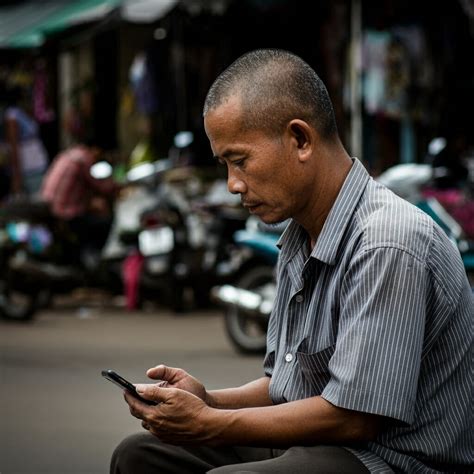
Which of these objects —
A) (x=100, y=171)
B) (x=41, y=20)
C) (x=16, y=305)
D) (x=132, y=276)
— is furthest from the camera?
(x=41, y=20)

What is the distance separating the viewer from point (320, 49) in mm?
13352

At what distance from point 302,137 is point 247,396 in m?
0.71

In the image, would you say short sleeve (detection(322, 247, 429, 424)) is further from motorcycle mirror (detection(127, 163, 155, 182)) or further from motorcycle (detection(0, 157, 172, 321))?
motorcycle mirror (detection(127, 163, 155, 182))

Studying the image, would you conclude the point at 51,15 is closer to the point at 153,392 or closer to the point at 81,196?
the point at 81,196

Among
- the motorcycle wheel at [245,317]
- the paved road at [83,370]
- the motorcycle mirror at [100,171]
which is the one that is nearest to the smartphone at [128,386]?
the paved road at [83,370]

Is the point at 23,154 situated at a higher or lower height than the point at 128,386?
lower

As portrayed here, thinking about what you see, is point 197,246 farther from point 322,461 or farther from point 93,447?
point 322,461

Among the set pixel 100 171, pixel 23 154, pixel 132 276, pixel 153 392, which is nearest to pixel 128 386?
pixel 153 392

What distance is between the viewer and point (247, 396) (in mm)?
3232

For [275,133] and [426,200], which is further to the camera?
[426,200]

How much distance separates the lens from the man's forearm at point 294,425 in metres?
2.72

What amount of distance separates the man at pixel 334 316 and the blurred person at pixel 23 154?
40.3 ft

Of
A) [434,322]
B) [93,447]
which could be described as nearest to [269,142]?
[434,322]

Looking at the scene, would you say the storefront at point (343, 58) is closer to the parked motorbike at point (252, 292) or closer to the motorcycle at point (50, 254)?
the motorcycle at point (50, 254)
